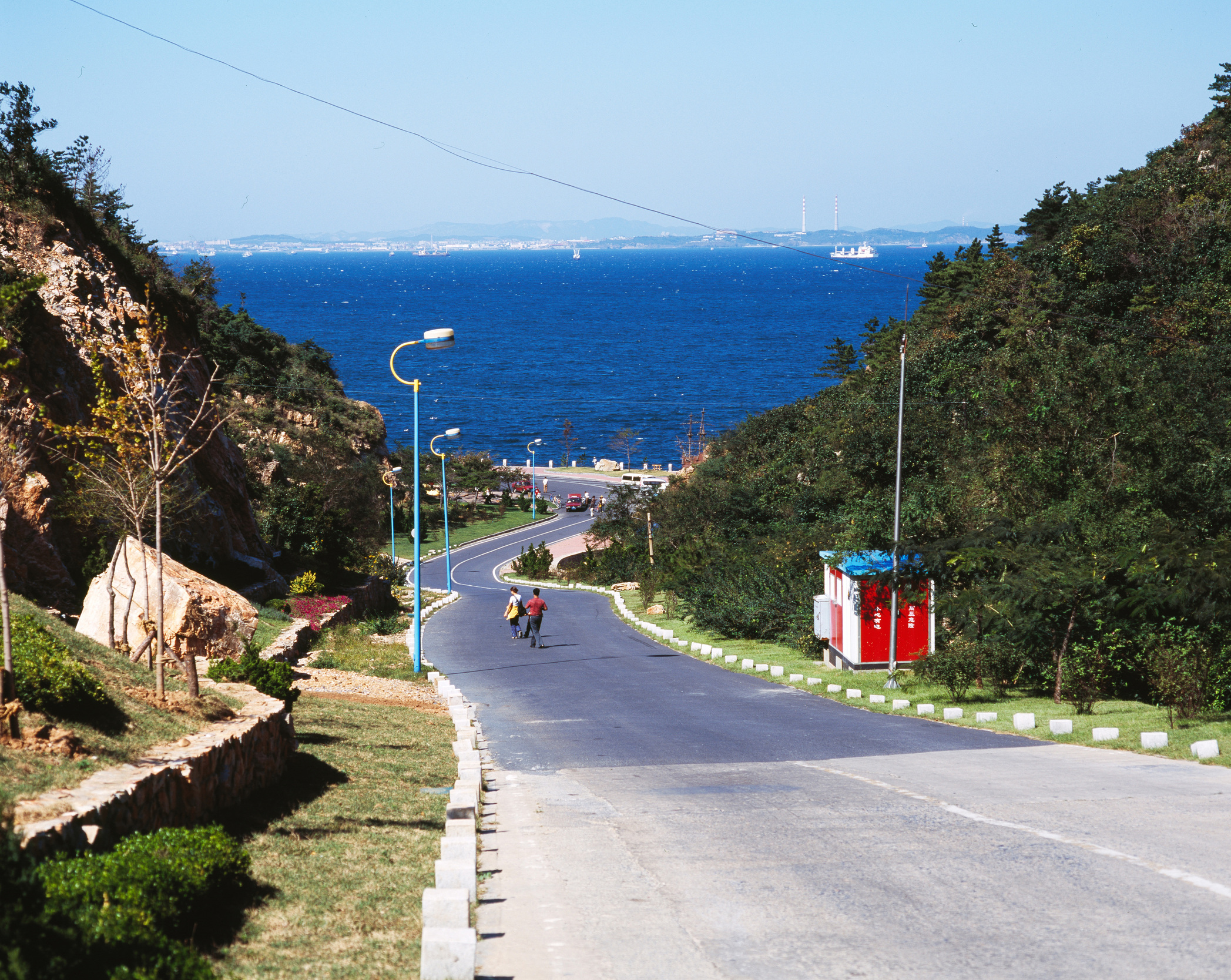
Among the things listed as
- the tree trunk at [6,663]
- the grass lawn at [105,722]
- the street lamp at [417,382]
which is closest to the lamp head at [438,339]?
the street lamp at [417,382]

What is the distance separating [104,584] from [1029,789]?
15092mm

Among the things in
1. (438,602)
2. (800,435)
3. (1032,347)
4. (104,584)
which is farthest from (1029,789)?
(800,435)

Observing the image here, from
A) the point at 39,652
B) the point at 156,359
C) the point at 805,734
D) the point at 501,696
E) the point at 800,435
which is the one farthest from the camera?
the point at 800,435

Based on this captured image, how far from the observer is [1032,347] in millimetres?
32344

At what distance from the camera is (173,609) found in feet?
65.3

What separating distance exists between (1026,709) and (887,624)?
5.98 metres

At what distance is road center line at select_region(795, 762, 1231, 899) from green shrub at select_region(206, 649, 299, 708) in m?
7.22

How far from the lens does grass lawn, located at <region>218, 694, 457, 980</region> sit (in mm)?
6648

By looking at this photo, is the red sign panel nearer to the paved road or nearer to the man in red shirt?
the paved road

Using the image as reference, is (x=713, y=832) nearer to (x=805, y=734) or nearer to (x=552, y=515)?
(x=805, y=734)

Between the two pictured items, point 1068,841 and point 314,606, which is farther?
point 314,606

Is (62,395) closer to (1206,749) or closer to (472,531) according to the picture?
(1206,749)

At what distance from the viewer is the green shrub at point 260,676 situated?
1420 centimetres

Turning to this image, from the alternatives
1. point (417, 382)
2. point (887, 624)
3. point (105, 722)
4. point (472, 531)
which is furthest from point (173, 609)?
point (472, 531)
